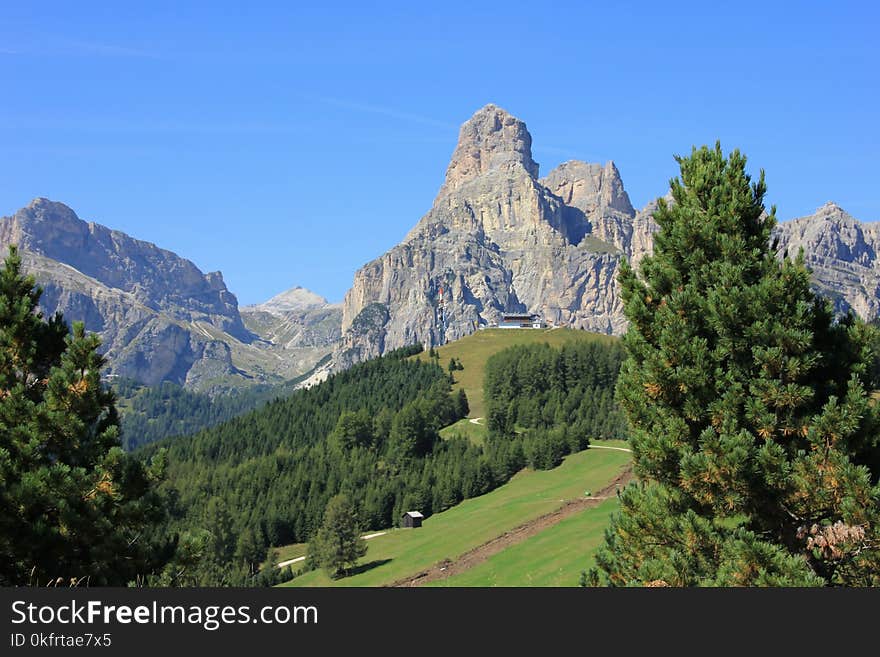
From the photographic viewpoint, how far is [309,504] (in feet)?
567

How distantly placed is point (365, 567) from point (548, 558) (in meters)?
42.9

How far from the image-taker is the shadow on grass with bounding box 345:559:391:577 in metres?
105

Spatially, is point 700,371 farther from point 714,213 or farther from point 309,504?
point 309,504

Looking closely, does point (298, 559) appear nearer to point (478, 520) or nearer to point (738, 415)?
point (478, 520)

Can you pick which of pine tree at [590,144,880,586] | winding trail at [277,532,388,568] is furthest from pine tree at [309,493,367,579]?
pine tree at [590,144,880,586]

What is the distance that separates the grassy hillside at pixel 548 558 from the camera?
2426 inches

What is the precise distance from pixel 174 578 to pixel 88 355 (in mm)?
7315

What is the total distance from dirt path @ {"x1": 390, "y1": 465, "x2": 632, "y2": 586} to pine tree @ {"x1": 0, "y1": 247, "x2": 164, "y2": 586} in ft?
181

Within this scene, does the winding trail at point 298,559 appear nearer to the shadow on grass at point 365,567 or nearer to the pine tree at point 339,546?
the pine tree at point 339,546

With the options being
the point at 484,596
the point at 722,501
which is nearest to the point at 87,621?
the point at 484,596

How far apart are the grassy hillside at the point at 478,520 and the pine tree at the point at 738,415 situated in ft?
143

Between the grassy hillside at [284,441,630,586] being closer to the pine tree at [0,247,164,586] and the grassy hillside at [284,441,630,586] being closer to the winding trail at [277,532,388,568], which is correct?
the winding trail at [277,532,388,568]

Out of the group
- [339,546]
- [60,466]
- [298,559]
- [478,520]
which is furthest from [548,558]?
[298,559]

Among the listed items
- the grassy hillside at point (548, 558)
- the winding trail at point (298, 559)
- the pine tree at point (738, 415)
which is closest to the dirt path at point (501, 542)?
the grassy hillside at point (548, 558)
